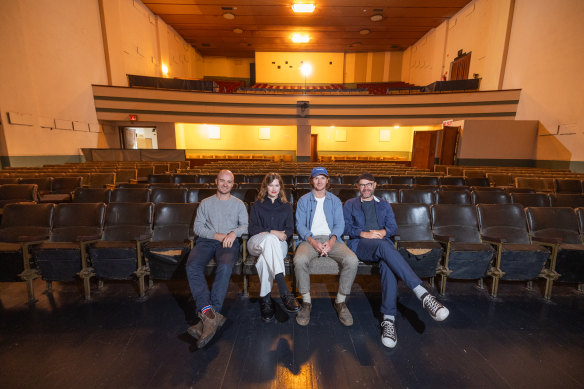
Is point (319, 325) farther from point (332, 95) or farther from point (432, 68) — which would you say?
point (432, 68)

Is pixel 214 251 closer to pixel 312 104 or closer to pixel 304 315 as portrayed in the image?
pixel 304 315

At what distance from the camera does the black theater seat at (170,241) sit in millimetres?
2211

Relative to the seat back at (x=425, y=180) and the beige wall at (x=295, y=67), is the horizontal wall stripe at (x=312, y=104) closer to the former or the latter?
the beige wall at (x=295, y=67)

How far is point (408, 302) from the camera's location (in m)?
2.32

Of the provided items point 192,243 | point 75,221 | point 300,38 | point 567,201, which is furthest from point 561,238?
point 300,38

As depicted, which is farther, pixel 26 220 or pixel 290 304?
pixel 26 220

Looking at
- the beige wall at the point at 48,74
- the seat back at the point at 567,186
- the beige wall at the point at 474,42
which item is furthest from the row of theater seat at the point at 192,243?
the beige wall at the point at 474,42

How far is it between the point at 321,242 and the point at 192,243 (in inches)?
46.9

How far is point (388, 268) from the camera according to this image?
6.73 ft

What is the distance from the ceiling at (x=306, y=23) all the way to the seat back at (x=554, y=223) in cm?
1211

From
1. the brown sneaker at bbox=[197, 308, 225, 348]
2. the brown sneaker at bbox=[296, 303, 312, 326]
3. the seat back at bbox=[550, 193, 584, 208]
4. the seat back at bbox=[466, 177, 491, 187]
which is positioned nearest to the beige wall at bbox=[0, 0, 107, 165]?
the brown sneaker at bbox=[197, 308, 225, 348]

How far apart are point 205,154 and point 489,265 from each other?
15382mm

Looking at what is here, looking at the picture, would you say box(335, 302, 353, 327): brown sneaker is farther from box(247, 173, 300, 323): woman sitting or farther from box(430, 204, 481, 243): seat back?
box(430, 204, 481, 243): seat back

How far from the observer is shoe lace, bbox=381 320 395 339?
179 cm
